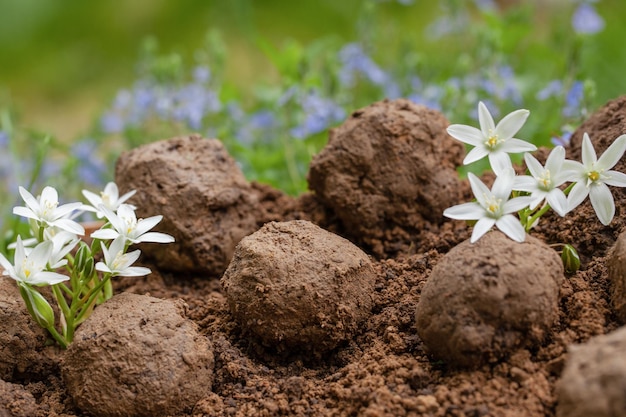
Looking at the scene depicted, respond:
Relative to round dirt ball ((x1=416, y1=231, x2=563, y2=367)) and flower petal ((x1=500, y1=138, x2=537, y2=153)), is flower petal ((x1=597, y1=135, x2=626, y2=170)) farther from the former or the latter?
round dirt ball ((x1=416, y1=231, x2=563, y2=367))

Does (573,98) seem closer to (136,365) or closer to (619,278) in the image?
(619,278)

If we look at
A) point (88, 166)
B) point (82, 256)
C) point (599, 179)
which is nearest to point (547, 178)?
point (599, 179)

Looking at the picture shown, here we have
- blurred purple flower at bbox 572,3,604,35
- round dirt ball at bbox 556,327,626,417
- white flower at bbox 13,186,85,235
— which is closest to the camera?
round dirt ball at bbox 556,327,626,417

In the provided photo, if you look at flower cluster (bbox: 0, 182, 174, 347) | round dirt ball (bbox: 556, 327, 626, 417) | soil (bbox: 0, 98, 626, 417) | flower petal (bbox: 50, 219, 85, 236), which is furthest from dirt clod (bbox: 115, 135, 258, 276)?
round dirt ball (bbox: 556, 327, 626, 417)

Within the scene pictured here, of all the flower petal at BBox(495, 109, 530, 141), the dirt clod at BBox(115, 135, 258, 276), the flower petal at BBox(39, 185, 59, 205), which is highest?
the flower petal at BBox(495, 109, 530, 141)

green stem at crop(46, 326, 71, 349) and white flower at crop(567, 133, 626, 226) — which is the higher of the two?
white flower at crop(567, 133, 626, 226)

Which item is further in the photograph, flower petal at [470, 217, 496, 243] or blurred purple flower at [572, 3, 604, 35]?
blurred purple flower at [572, 3, 604, 35]

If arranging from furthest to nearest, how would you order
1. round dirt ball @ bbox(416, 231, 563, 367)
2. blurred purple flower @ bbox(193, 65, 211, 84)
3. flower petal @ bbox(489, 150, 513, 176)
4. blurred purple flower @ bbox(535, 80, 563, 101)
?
blurred purple flower @ bbox(193, 65, 211, 84), blurred purple flower @ bbox(535, 80, 563, 101), flower petal @ bbox(489, 150, 513, 176), round dirt ball @ bbox(416, 231, 563, 367)

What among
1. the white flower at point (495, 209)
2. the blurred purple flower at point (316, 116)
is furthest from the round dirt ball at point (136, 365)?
the blurred purple flower at point (316, 116)
